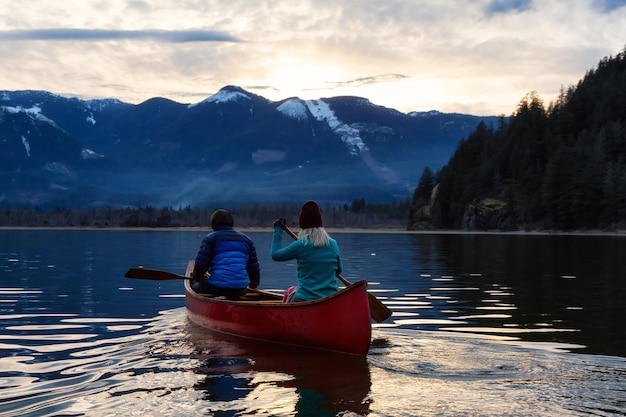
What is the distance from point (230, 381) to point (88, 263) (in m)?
41.7

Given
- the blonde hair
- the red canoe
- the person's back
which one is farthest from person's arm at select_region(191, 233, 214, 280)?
the blonde hair

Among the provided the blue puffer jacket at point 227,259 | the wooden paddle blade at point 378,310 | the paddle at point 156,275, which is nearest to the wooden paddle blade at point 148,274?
the paddle at point 156,275

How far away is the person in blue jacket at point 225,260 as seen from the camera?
63.2 feet

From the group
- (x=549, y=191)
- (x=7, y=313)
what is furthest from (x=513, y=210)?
(x=7, y=313)

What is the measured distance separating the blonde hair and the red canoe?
1468mm

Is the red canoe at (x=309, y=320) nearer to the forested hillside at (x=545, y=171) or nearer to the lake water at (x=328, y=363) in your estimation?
the lake water at (x=328, y=363)

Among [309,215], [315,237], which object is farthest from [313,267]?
[309,215]

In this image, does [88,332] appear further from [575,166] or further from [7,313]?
[575,166]

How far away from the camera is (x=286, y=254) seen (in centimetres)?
1641

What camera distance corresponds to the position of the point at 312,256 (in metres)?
16.4

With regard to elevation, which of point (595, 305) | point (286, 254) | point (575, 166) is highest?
point (575, 166)

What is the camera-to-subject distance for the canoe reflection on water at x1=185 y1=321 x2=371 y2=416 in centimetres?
1134

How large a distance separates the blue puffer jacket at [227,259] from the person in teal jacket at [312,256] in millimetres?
2903

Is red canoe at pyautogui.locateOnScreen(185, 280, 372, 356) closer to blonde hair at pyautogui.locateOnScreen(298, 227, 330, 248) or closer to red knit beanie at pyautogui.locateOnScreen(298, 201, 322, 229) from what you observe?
blonde hair at pyautogui.locateOnScreen(298, 227, 330, 248)
